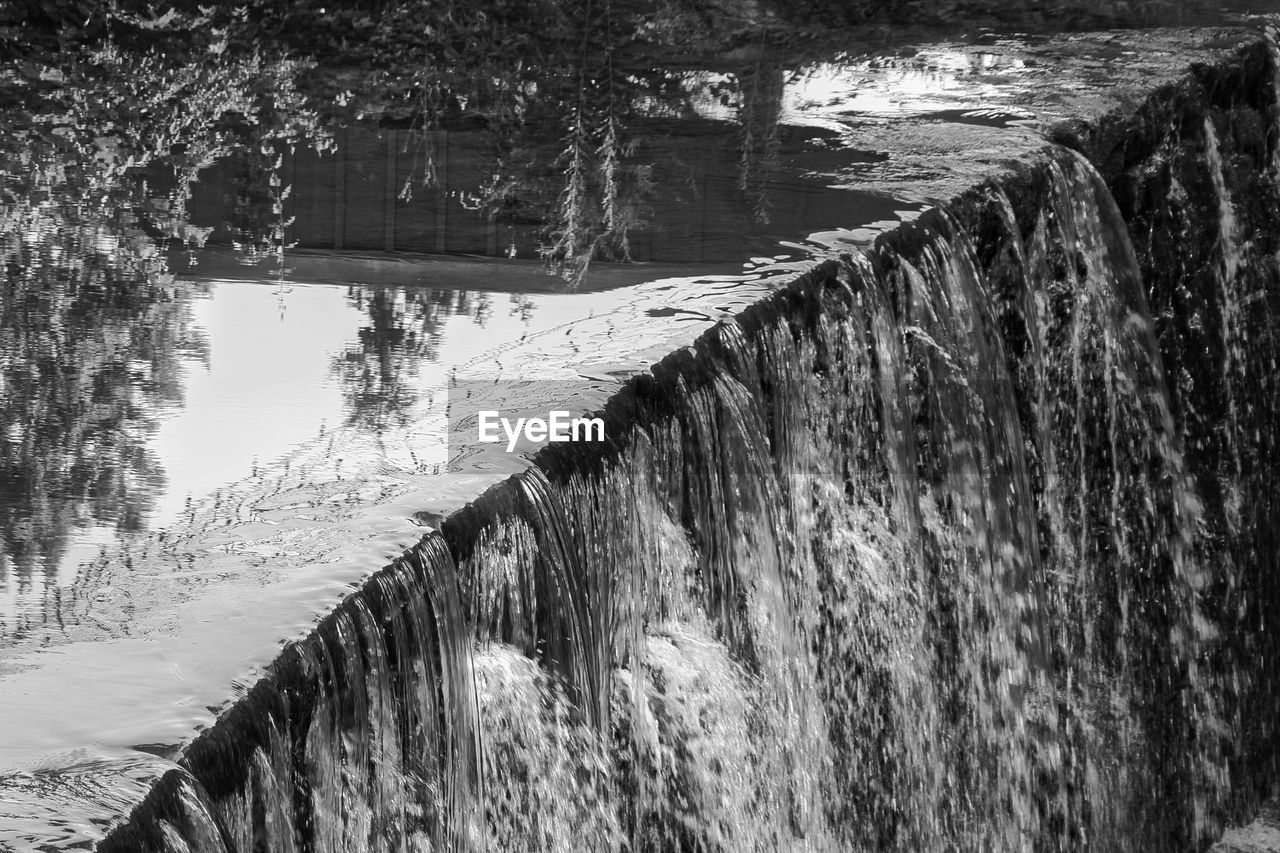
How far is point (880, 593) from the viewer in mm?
3498

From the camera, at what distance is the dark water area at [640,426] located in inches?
82.0

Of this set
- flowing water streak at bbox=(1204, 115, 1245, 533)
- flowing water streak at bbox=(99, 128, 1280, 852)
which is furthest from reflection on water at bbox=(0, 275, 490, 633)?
flowing water streak at bbox=(1204, 115, 1245, 533)

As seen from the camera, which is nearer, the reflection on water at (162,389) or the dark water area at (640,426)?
the dark water area at (640,426)

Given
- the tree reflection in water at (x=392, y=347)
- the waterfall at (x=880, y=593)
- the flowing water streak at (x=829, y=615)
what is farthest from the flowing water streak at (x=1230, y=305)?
the tree reflection in water at (x=392, y=347)

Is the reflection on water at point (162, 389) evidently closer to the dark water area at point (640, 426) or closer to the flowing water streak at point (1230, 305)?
the dark water area at point (640, 426)

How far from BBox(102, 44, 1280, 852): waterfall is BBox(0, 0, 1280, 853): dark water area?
0.04ft

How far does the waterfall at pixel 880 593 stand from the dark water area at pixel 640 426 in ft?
0.04

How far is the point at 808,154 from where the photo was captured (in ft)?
13.7

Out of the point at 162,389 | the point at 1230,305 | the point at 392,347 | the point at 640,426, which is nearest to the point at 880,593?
the point at 640,426

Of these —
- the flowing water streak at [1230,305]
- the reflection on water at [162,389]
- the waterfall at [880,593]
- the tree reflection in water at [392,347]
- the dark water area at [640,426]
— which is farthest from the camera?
the flowing water streak at [1230,305]

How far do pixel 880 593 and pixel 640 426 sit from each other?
1.09 metres

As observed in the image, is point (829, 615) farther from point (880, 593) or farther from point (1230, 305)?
point (1230, 305)

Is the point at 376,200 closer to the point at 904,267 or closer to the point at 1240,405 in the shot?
the point at 904,267

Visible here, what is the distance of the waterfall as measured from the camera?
2.19 meters
